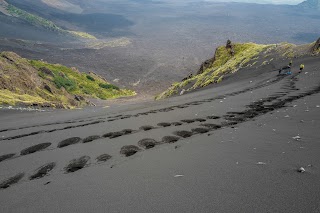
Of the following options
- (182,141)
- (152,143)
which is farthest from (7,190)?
(182,141)

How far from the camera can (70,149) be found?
6.96 metres

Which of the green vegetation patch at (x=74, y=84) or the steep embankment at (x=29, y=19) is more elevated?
the steep embankment at (x=29, y=19)

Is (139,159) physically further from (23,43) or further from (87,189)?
(23,43)

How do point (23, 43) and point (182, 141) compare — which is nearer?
point (182, 141)

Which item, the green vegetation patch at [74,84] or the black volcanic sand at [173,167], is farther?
the green vegetation patch at [74,84]

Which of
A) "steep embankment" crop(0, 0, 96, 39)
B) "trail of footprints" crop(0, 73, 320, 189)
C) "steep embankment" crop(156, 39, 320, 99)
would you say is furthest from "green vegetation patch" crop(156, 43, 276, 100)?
"steep embankment" crop(0, 0, 96, 39)

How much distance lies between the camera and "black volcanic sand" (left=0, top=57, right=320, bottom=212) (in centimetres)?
381

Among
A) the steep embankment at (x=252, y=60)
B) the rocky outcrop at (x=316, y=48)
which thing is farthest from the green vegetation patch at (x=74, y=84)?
the rocky outcrop at (x=316, y=48)

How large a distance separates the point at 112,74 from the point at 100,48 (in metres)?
54.1

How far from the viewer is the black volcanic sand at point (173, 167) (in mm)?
3814

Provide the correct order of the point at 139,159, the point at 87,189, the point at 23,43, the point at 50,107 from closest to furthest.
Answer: the point at 87,189
the point at 139,159
the point at 50,107
the point at 23,43

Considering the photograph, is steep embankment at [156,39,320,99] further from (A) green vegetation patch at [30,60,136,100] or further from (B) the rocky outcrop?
(A) green vegetation patch at [30,60,136,100]

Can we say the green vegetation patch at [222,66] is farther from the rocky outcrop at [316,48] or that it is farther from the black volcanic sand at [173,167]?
the black volcanic sand at [173,167]

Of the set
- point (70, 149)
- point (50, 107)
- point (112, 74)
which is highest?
point (70, 149)
